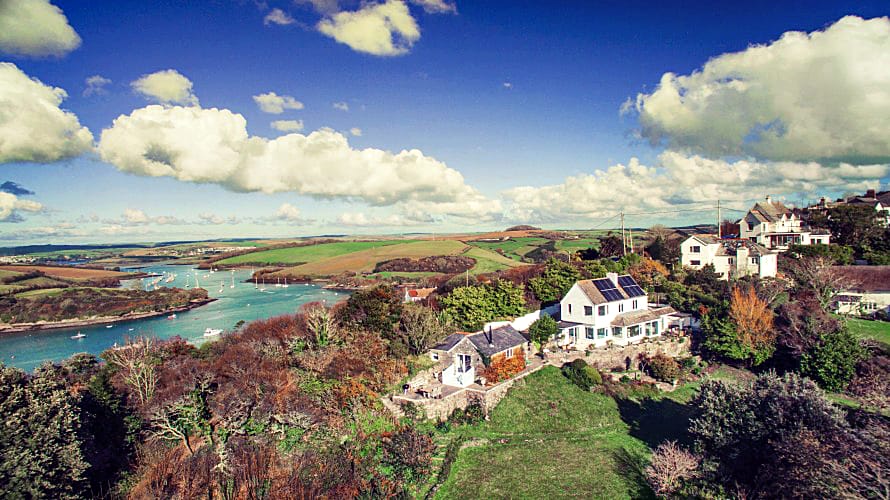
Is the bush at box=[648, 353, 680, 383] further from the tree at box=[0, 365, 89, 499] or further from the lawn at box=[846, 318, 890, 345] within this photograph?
the tree at box=[0, 365, 89, 499]

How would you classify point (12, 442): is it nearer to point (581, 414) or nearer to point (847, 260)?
point (581, 414)

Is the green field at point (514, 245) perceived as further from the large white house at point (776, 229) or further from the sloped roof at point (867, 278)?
the sloped roof at point (867, 278)

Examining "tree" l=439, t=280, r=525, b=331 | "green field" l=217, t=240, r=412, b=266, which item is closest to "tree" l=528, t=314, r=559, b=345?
"tree" l=439, t=280, r=525, b=331

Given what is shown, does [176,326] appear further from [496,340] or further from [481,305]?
[496,340]

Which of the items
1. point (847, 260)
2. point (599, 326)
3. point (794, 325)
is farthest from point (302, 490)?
point (847, 260)

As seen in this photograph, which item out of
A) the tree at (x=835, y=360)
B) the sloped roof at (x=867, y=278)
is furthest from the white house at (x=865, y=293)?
the tree at (x=835, y=360)

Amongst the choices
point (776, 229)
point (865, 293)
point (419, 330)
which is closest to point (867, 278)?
point (865, 293)

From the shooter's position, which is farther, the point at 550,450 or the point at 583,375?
the point at 583,375
